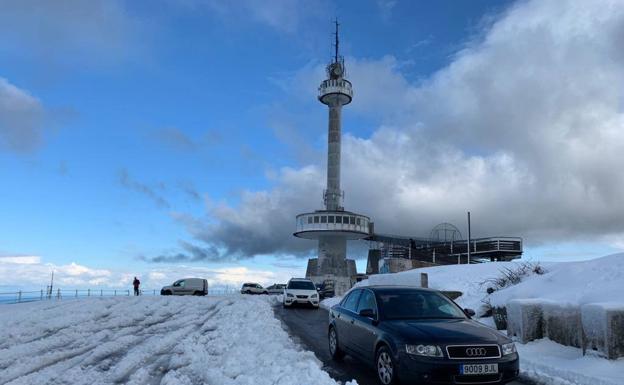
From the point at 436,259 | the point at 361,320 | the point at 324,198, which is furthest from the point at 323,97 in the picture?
the point at 361,320

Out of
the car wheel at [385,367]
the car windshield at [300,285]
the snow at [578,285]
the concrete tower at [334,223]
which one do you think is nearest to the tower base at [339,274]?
the concrete tower at [334,223]

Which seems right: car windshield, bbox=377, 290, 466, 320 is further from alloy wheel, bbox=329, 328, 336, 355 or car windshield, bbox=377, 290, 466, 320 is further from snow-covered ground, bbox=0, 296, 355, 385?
alloy wheel, bbox=329, 328, 336, 355

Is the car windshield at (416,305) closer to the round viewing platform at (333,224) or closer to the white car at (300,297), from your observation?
the white car at (300,297)

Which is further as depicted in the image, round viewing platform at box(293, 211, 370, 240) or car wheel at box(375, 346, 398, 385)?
round viewing platform at box(293, 211, 370, 240)

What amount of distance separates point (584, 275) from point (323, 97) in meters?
70.4

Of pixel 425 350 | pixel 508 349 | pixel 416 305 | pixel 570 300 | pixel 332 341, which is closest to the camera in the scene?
pixel 425 350

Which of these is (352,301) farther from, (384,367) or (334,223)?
(334,223)

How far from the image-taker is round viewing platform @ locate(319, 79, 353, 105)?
8063 cm

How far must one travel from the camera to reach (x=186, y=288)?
4362 centimetres

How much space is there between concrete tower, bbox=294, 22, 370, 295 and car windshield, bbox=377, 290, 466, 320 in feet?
209

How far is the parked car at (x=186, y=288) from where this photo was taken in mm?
43531

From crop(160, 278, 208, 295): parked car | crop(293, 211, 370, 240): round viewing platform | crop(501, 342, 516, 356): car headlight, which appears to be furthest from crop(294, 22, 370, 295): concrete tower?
crop(501, 342, 516, 356): car headlight

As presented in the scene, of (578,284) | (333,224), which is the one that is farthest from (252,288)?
(578,284)

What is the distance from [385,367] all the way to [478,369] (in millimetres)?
1345
